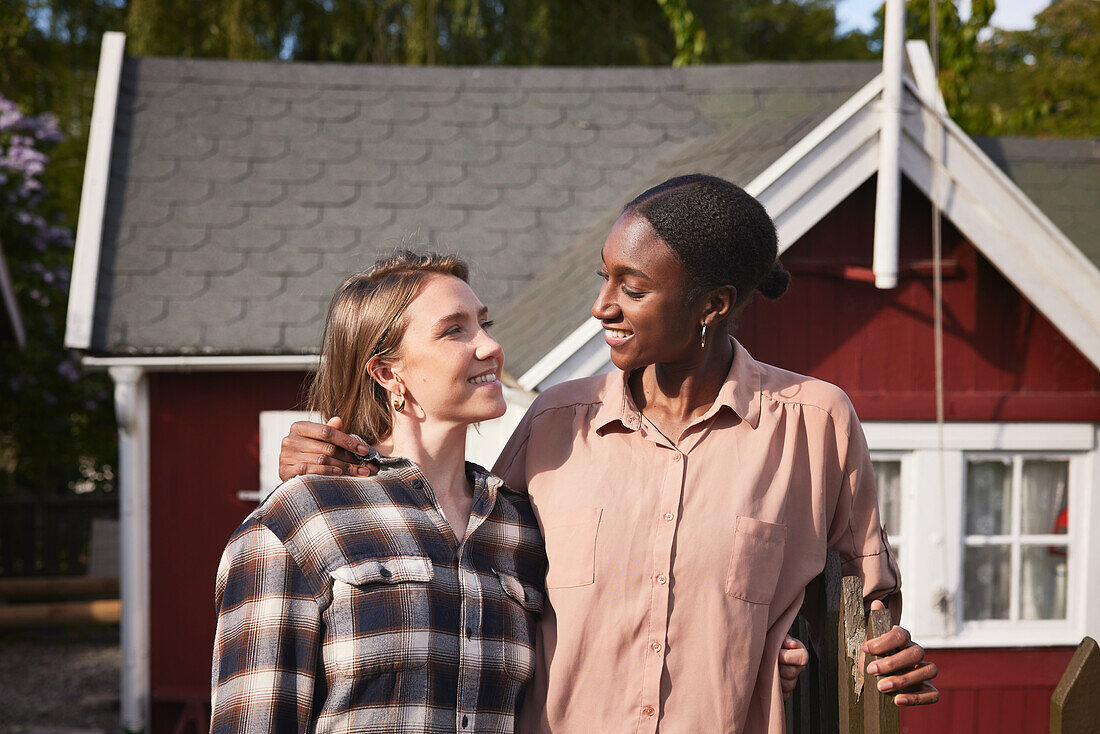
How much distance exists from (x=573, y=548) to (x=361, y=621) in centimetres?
48

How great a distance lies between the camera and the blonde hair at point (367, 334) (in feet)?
7.59

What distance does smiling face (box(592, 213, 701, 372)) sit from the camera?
2236 millimetres

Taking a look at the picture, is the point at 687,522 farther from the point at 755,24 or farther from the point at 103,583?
the point at 755,24

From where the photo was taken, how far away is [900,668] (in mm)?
2059

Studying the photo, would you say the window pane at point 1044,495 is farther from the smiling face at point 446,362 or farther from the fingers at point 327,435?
the fingers at point 327,435

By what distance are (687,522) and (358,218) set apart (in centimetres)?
493

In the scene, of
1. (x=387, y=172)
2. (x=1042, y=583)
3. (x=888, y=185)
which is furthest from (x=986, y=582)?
(x=387, y=172)

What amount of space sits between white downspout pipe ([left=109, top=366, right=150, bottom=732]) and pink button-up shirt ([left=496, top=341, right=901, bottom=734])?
4736 millimetres

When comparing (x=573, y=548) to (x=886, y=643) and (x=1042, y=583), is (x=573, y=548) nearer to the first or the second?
(x=886, y=643)

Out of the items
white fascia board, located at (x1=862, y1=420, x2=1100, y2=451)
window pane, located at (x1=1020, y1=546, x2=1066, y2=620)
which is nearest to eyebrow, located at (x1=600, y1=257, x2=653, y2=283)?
white fascia board, located at (x1=862, y1=420, x2=1100, y2=451)

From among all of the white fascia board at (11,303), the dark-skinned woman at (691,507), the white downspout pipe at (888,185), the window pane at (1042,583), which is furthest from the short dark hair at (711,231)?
the white fascia board at (11,303)

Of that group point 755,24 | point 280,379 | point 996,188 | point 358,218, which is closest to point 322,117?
point 358,218

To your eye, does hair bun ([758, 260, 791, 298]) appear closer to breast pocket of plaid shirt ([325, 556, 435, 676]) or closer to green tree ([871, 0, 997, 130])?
breast pocket of plaid shirt ([325, 556, 435, 676])

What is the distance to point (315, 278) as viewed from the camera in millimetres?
6449
